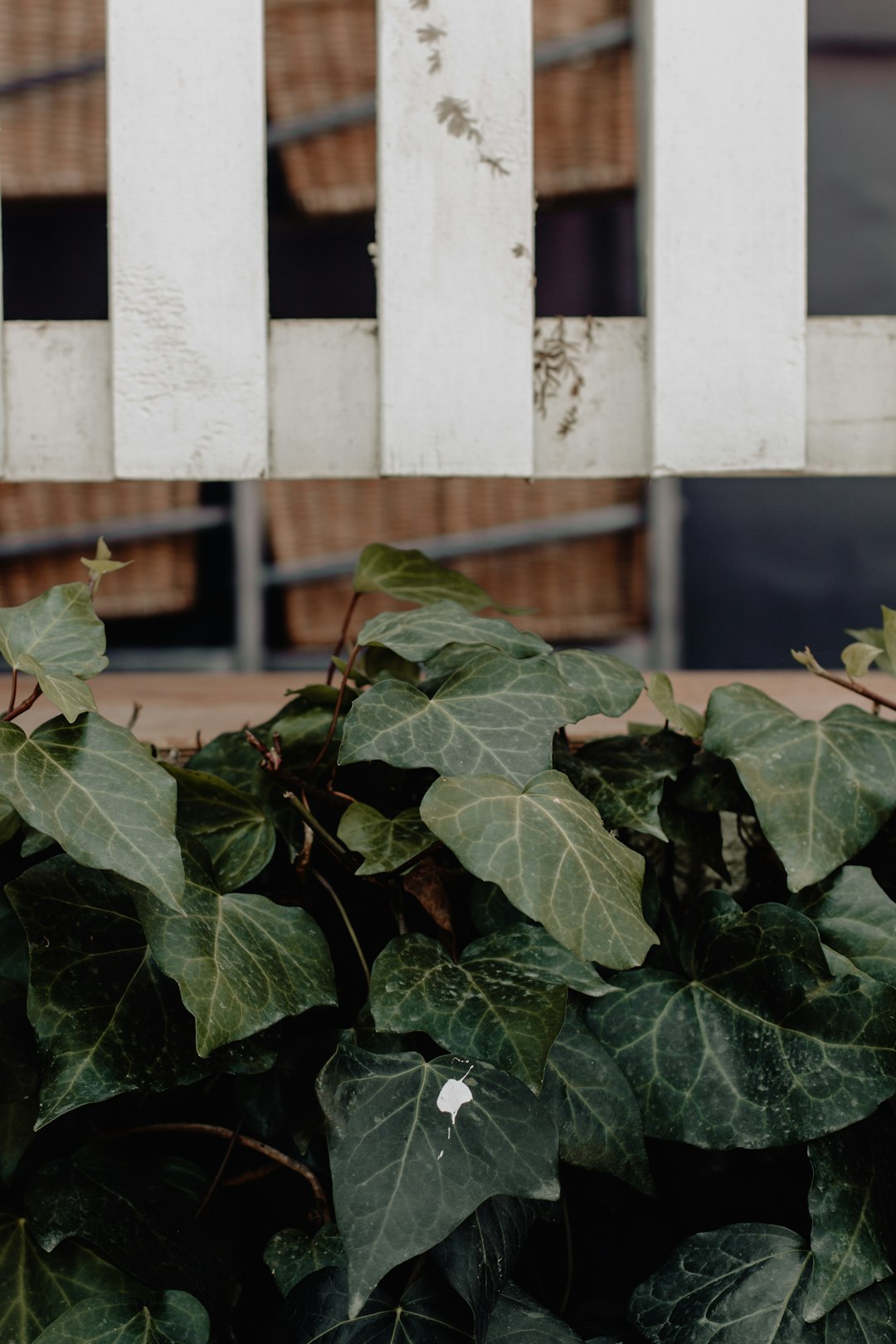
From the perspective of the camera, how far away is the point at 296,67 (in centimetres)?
203

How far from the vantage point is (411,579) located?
0.86 meters

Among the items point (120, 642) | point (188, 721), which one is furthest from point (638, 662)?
point (188, 721)

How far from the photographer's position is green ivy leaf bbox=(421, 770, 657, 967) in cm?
55

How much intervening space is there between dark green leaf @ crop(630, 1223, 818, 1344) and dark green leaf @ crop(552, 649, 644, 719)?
0.35 meters

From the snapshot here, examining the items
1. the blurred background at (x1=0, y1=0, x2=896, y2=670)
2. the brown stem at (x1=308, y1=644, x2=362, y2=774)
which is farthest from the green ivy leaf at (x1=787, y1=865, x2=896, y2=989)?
the blurred background at (x1=0, y1=0, x2=896, y2=670)

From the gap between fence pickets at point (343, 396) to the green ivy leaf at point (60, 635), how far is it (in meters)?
0.21

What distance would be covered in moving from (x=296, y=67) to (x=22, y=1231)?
2109 millimetres

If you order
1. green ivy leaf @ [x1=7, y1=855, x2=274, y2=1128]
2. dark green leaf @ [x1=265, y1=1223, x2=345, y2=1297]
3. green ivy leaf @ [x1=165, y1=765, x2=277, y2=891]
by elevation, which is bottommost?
dark green leaf @ [x1=265, y1=1223, x2=345, y2=1297]

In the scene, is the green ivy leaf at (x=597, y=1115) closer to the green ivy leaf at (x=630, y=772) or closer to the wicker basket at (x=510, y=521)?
the green ivy leaf at (x=630, y=772)

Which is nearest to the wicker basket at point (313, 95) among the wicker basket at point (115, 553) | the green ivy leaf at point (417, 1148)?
the wicker basket at point (115, 553)

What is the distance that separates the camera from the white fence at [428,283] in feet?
2.89

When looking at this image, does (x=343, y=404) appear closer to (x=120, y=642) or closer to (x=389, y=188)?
(x=389, y=188)

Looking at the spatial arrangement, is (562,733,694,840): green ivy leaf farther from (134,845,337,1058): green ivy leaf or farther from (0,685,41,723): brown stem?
(0,685,41,723): brown stem

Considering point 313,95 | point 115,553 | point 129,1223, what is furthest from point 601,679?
point 115,553
